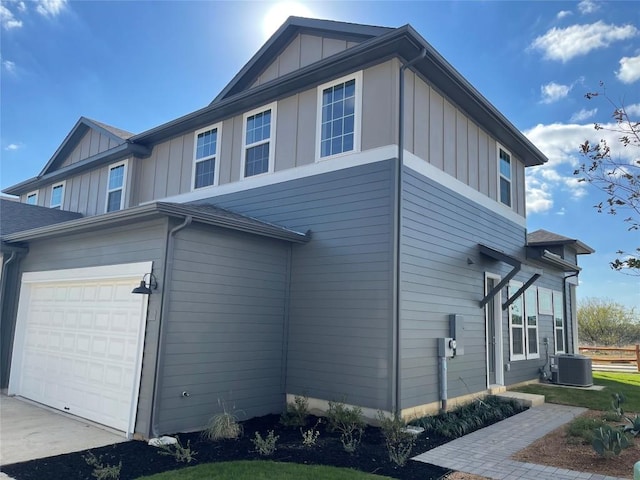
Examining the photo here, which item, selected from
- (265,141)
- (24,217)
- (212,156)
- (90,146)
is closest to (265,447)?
(265,141)

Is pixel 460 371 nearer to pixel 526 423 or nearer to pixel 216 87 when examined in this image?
pixel 526 423

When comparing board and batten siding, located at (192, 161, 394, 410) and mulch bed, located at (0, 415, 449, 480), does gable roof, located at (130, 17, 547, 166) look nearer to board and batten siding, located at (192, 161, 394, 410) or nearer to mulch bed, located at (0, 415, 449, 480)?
board and batten siding, located at (192, 161, 394, 410)

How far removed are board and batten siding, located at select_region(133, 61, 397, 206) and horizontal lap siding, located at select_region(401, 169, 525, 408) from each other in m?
1.09

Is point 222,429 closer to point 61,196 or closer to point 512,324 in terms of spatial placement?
point 512,324

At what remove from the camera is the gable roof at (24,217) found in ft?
34.3

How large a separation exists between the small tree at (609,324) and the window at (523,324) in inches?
680

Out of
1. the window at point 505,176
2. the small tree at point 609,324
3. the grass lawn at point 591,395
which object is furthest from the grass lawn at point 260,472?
the small tree at point 609,324

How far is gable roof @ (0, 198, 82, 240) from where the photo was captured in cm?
1045

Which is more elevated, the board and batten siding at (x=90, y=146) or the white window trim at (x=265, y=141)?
the board and batten siding at (x=90, y=146)

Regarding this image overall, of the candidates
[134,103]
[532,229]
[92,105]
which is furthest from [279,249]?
[532,229]

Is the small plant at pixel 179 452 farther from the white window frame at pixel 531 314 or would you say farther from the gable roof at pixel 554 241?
the gable roof at pixel 554 241

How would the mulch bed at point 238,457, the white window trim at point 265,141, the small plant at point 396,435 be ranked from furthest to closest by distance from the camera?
the white window trim at point 265,141, the small plant at point 396,435, the mulch bed at point 238,457

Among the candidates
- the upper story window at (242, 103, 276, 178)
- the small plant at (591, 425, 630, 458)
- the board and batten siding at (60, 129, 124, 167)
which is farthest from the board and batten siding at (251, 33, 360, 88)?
the small plant at (591, 425, 630, 458)

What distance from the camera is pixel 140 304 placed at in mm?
6672
